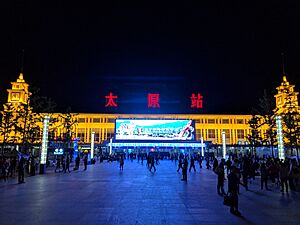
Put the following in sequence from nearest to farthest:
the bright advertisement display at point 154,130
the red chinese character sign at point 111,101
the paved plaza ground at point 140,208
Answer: the paved plaza ground at point 140,208 < the bright advertisement display at point 154,130 < the red chinese character sign at point 111,101

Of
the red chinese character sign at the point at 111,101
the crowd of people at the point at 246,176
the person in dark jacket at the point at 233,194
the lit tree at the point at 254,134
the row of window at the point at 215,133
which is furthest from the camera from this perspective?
the row of window at the point at 215,133

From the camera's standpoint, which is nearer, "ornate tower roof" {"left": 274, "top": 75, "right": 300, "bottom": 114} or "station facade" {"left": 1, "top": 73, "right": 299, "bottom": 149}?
"ornate tower roof" {"left": 274, "top": 75, "right": 300, "bottom": 114}

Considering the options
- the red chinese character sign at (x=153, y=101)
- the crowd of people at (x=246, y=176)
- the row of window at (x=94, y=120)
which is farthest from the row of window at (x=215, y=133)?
the crowd of people at (x=246, y=176)

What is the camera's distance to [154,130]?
68062 millimetres

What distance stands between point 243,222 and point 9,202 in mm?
8798

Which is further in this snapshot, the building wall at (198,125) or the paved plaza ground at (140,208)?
the building wall at (198,125)

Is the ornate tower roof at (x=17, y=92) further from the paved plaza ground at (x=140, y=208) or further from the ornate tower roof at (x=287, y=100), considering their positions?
the paved plaza ground at (x=140, y=208)

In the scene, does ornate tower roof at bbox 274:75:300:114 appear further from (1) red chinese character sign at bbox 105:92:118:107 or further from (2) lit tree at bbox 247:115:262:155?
(1) red chinese character sign at bbox 105:92:118:107

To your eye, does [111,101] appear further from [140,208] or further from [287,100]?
[140,208]

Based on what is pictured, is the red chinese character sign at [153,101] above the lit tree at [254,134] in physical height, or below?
above

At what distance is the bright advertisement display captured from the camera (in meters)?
67.7

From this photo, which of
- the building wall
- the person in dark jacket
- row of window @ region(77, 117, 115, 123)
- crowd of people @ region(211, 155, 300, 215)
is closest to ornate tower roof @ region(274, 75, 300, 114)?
the building wall

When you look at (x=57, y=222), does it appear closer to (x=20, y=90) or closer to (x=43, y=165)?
(x=43, y=165)

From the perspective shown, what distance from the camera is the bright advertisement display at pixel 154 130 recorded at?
67.7 m
